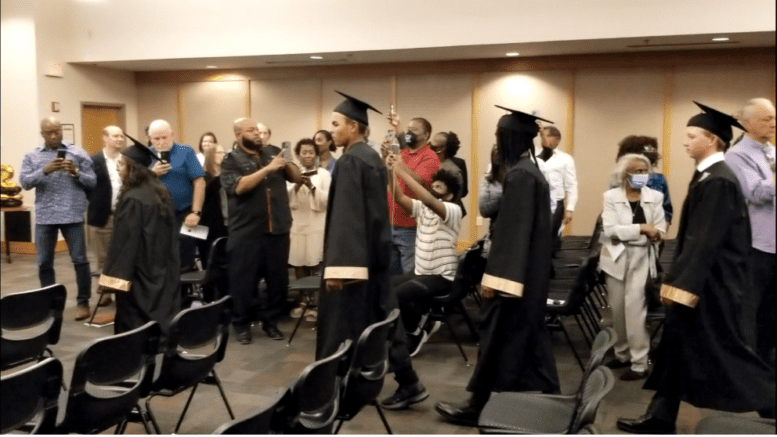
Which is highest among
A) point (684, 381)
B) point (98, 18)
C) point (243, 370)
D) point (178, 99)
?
point (98, 18)

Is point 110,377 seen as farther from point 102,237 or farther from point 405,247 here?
point 102,237

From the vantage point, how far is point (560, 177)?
665cm

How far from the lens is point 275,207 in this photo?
5191mm

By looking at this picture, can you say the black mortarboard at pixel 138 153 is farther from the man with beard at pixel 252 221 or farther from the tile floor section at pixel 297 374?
the tile floor section at pixel 297 374

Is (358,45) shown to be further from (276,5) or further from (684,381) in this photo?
(684,381)

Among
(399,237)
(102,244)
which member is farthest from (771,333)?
(102,244)

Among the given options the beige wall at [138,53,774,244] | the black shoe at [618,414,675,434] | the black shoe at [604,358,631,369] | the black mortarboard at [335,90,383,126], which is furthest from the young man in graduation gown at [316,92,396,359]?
the beige wall at [138,53,774,244]

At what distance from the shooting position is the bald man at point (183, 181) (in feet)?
18.4

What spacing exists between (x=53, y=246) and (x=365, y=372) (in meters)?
3.67

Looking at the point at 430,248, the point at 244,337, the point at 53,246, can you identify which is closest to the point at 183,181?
the point at 53,246

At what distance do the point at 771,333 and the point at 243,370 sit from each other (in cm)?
295

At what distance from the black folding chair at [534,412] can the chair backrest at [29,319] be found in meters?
2.15

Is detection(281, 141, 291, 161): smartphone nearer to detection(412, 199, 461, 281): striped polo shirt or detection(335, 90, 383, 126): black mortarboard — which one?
detection(412, 199, 461, 281): striped polo shirt

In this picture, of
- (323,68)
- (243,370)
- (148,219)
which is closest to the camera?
(148,219)
